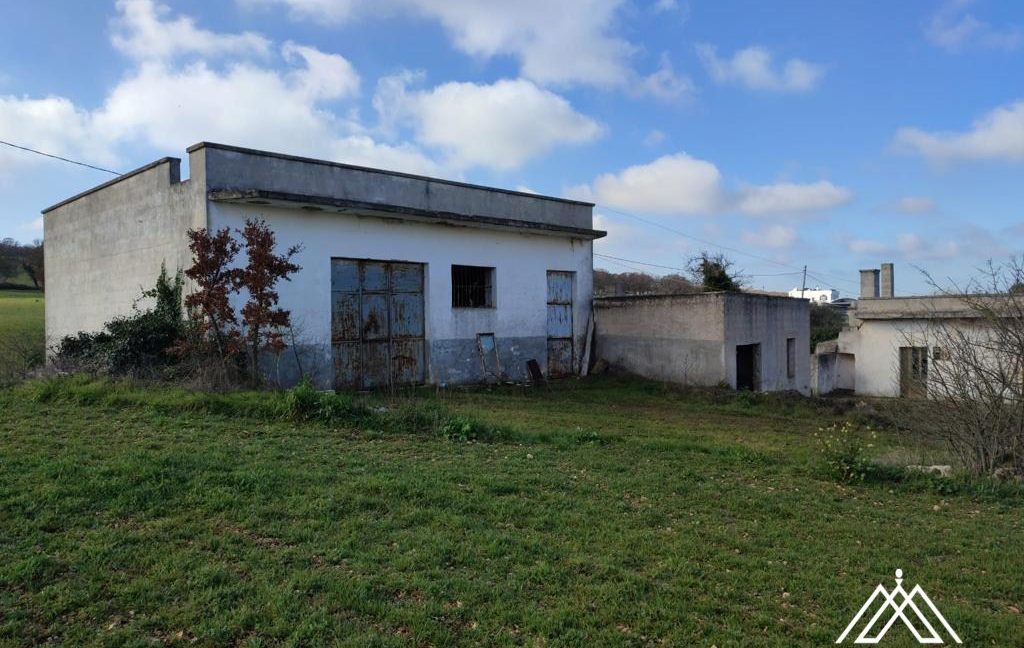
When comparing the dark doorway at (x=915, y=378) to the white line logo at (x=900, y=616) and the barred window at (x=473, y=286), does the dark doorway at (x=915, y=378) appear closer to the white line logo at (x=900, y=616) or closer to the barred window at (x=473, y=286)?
the white line logo at (x=900, y=616)

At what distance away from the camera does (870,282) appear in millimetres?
31781

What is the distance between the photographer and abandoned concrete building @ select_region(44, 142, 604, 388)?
14328mm

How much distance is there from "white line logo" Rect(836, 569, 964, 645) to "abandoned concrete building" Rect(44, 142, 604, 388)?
12479mm

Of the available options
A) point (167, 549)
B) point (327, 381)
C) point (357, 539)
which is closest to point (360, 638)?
point (357, 539)

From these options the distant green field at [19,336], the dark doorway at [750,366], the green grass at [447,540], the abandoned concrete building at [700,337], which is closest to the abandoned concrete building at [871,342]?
the abandoned concrete building at [700,337]

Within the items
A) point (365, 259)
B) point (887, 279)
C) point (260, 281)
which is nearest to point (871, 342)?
point (887, 279)

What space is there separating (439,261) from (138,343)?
24.0 ft

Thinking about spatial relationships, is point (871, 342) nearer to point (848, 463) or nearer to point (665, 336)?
point (665, 336)

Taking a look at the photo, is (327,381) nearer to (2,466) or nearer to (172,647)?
(2,466)

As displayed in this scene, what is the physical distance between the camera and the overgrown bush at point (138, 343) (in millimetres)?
12188

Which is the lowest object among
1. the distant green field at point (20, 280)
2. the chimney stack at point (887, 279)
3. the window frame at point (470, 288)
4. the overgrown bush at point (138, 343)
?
the overgrown bush at point (138, 343)

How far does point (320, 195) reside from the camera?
15.3 meters

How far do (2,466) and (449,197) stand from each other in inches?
518

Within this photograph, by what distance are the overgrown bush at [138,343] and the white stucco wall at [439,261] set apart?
6.43ft
